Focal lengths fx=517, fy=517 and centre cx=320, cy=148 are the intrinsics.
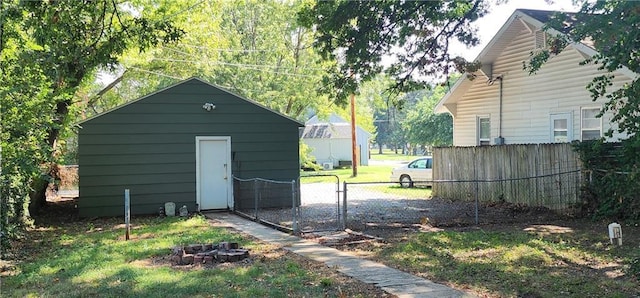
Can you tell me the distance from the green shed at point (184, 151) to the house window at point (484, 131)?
6876 millimetres

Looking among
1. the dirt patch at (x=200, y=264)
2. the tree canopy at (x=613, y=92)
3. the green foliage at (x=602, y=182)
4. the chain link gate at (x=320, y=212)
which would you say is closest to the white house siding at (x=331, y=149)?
the chain link gate at (x=320, y=212)

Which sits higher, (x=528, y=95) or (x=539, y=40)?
(x=539, y=40)

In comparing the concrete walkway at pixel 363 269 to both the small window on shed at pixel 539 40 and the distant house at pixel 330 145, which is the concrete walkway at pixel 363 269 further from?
the distant house at pixel 330 145

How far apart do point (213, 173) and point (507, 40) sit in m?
9.81

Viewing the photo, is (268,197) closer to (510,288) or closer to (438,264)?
(438,264)

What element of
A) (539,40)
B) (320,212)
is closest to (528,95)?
(539,40)

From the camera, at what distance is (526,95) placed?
15.8 m

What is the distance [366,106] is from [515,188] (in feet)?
65.8

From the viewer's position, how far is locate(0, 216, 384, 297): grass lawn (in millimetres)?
5977

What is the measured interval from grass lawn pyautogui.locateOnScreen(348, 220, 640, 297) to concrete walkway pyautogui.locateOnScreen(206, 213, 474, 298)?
26cm

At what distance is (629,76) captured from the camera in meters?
12.0

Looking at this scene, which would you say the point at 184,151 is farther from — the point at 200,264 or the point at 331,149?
the point at 331,149

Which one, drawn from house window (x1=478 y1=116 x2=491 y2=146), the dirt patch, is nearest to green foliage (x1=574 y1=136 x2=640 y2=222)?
house window (x1=478 y1=116 x2=491 y2=146)

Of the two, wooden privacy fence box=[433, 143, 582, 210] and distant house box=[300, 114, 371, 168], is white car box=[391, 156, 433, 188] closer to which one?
wooden privacy fence box=[433, 143, 582, 210]
